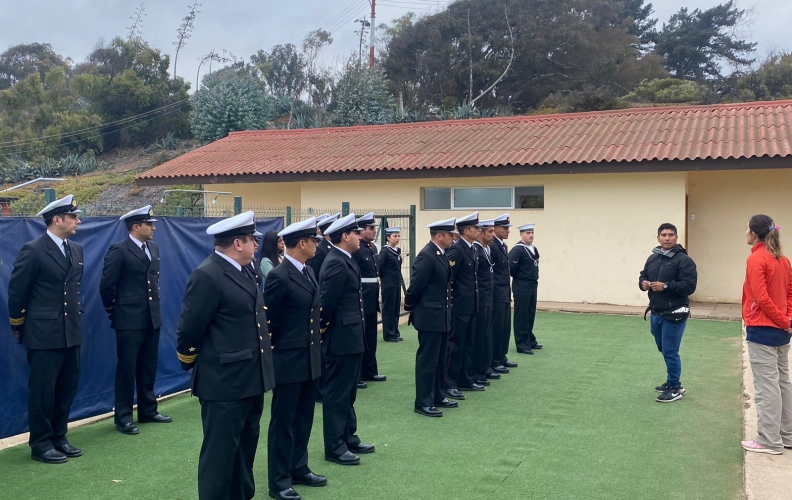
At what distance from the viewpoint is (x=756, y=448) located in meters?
5.87

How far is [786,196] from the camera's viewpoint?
1461 centimetres

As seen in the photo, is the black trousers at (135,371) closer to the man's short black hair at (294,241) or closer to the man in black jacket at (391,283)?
the man's short black hair at (294,241)

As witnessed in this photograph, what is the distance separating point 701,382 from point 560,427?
9.17 feet

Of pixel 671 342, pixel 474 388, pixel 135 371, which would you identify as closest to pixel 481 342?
pixel 474 388

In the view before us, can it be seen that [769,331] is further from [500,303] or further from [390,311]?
[390,311]

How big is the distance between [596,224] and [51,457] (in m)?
12.0

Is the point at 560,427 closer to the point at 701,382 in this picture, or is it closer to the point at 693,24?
the point at 701,382

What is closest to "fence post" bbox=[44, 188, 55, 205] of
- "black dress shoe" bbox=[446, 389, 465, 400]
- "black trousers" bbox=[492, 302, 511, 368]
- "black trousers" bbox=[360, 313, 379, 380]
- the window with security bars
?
"black trousers" bbox=[360, 313, 379, 380]

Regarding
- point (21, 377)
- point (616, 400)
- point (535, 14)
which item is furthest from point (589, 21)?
point (21, 377)

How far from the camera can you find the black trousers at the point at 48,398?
18.5ft

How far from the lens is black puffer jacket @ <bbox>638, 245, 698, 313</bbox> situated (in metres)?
7.38

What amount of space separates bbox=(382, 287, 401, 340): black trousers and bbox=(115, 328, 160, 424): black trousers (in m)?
4.81

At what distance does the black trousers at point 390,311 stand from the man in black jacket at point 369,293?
2059mm


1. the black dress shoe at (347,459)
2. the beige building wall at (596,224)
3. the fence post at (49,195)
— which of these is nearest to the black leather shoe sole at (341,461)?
the black dress shoe at (347,459)
